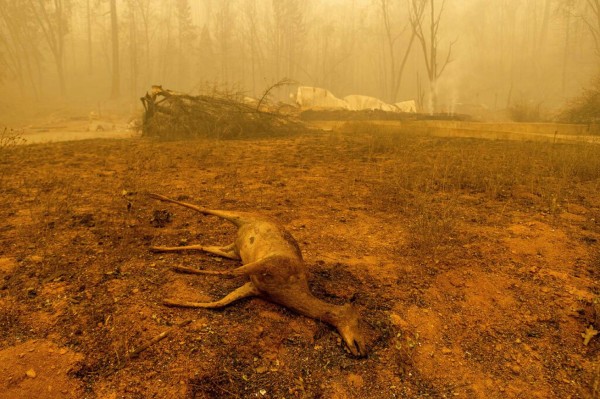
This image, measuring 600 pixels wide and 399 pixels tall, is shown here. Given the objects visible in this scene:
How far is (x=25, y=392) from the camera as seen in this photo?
63.5 inches

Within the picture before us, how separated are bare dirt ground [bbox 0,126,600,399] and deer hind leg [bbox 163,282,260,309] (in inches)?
1.4

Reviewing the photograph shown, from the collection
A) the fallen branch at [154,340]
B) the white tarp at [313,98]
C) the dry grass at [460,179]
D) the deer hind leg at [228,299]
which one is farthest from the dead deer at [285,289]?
the white tarp at [313,98]

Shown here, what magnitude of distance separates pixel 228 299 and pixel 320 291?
56cm

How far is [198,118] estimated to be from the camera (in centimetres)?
920

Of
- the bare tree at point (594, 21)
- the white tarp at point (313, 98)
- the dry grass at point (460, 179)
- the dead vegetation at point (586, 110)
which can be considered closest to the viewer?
the dry grass at point (460, 179)

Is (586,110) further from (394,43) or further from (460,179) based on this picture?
(394,43)

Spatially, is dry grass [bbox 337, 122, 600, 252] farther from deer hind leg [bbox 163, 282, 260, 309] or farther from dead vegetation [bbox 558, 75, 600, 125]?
dead vegetation [bbox 558, 75, 600, 125]

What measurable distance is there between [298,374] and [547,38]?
46613 mm

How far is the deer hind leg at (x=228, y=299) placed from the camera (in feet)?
7.09

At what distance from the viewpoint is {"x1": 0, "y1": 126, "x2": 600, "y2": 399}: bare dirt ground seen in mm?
1786

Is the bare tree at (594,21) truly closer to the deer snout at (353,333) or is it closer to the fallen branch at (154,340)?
the deer snout at (353,333)

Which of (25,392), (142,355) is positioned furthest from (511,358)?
(25,392)

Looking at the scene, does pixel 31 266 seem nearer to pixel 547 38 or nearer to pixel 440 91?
pixel 440 91

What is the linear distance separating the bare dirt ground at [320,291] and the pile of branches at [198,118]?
437cm
